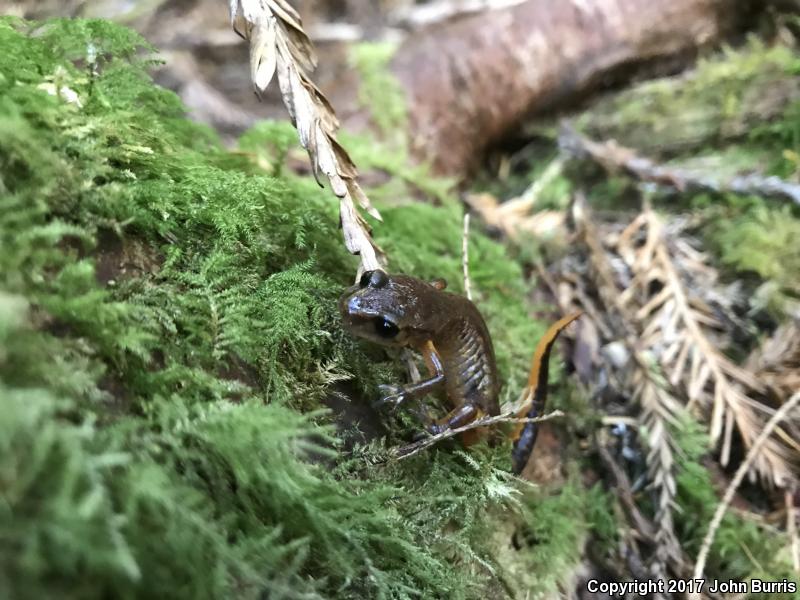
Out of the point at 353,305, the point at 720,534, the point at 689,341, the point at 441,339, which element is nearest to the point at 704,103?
the point at 689,341

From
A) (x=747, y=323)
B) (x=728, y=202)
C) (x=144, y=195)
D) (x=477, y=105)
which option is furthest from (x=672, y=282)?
(x=144, y=195)

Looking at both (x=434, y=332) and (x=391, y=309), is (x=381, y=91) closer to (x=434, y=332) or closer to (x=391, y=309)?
(x=434, y=332)

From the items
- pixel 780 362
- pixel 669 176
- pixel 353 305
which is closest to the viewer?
pixel 353 305

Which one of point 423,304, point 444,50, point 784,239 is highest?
point 444,50

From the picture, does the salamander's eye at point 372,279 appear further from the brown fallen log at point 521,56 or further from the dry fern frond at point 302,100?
the brown fallen log at point 521,56

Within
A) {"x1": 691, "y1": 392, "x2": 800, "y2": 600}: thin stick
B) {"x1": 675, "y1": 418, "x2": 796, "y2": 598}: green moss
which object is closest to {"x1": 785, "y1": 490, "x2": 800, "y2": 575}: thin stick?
{"x1": 675, "y1": 418, "x2": 796, "y2": 598}: green moss

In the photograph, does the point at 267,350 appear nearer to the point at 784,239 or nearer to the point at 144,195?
the point at 144,195
